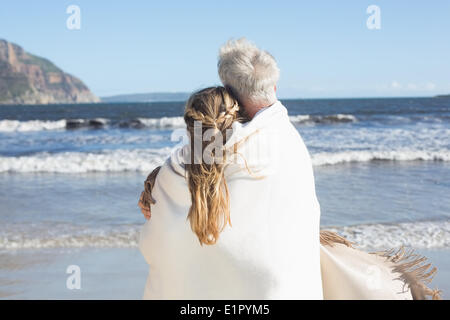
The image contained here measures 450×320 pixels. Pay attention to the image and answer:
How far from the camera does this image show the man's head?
2.00m

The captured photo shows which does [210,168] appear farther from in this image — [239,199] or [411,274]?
[411,274]

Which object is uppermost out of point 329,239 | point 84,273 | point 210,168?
point 210,168

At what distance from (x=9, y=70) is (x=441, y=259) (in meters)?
121

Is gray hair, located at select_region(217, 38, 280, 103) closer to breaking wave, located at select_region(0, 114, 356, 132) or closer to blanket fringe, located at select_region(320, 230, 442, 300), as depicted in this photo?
blanket fringe, located at select_region(320, 230, 442, 300)

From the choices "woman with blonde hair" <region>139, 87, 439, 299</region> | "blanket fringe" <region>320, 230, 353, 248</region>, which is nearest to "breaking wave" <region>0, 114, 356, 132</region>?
"blanket fringe" <region>320, 230, 353, 248</region>

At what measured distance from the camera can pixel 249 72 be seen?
1994 millimetres

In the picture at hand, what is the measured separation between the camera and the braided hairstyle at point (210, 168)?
6.36 ft

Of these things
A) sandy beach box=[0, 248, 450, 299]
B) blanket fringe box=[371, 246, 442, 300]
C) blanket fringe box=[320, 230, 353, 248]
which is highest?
blanket fringe box=[320, 230, 353, 248]

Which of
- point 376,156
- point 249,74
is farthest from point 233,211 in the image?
point 376,156

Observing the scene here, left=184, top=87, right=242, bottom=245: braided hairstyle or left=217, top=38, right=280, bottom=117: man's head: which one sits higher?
left=217, top=38, right=280, bottom=117: man's head

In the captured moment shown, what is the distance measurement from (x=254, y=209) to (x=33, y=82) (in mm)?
131632

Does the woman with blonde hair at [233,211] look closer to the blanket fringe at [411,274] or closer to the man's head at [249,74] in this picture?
→ the man's head at [249,74]
